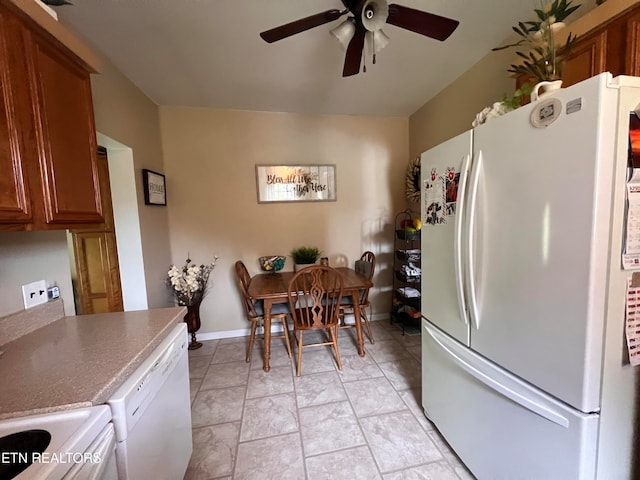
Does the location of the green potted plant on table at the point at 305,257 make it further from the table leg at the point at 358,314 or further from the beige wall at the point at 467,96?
the beige wall at the point at 467,96

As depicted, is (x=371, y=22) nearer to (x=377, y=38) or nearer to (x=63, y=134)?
(x=377, y=38)

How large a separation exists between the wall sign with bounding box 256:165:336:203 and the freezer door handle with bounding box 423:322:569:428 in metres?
2.12

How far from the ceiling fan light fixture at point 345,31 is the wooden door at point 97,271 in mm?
2462

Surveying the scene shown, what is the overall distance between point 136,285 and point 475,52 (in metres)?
3.38

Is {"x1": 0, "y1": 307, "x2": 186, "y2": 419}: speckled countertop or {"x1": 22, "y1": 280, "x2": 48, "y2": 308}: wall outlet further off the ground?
{"x1": 22, "y1": 280, "x2": 48, "y2": 308}: wall outlet

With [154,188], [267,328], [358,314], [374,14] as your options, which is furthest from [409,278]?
[154,188]

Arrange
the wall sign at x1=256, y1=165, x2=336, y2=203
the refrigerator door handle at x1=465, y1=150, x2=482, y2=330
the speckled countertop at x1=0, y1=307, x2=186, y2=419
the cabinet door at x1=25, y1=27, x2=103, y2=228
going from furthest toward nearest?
the wall sign at x1=256, y1=165, x2=336, y2=203, the refrigerator door handle at x1=465, y1=150, x2=482, y2=330, the cabinet door at x1=25, y1=27, x2=103, y2=228, the speckled countertop at x1=0, y1=307, x2=186, y2=419

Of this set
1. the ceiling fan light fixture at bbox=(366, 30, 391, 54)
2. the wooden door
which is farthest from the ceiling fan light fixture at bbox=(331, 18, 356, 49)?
the wooden door

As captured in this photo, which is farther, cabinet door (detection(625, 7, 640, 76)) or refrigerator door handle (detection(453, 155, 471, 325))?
refrigerator door handle (detection(453, 155, 471, 325))

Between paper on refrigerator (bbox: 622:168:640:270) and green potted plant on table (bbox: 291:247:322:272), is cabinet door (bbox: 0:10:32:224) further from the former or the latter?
green potted plant on table (bbox: 291:247:322:272)

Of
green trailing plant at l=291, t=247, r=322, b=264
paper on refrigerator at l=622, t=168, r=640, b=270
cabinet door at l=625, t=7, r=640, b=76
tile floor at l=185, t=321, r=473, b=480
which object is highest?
cabinet door at l=625, t=7, r=640, b=76

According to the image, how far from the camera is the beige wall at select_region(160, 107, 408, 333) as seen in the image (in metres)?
2.93

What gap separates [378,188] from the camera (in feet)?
11.0

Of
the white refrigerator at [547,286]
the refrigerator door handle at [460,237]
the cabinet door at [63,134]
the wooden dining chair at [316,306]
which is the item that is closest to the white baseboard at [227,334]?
the wooden dining chair at [316,306]
